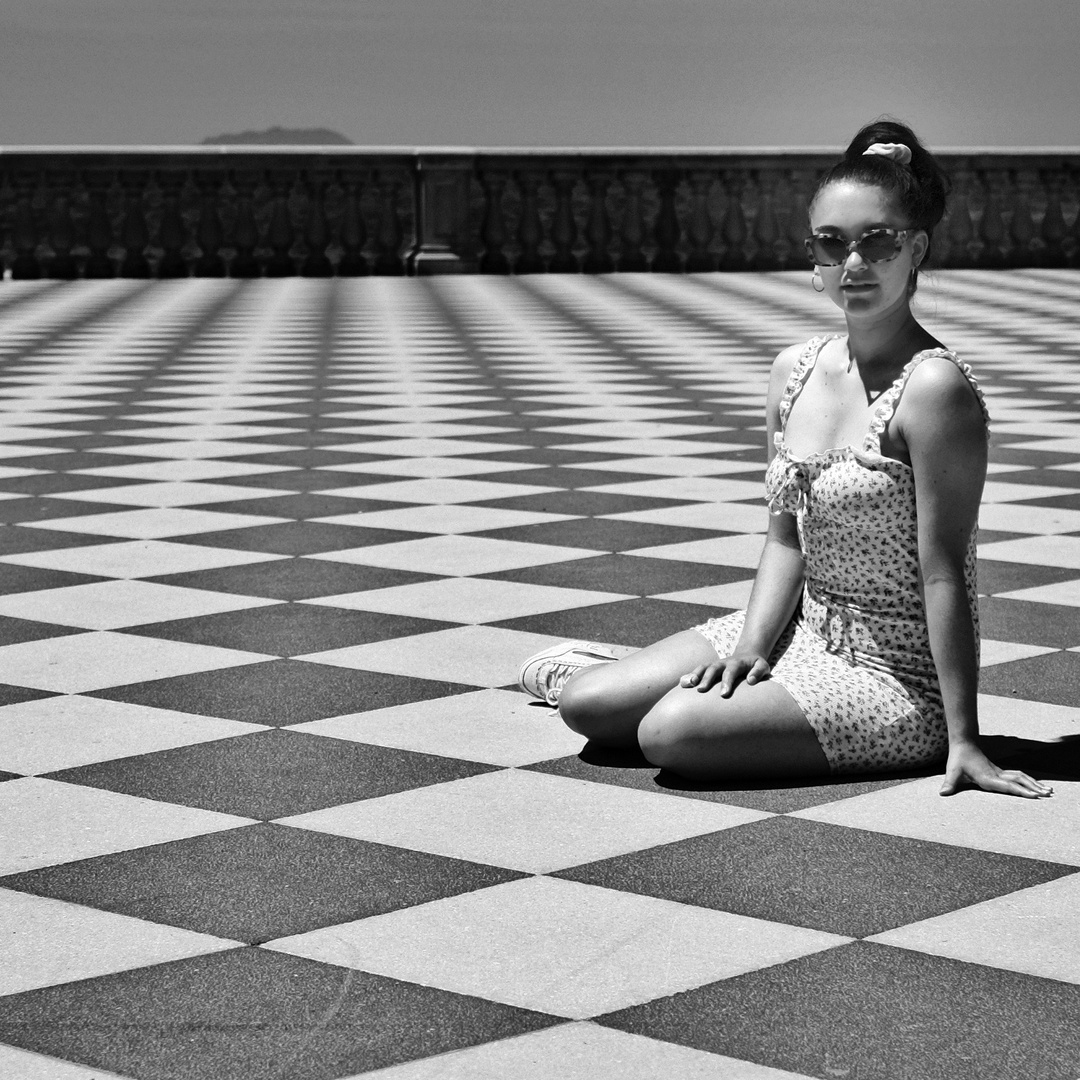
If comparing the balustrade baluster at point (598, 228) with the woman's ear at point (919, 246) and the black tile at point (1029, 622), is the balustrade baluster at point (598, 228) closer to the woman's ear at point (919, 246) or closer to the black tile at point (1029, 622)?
the black tile at point (1029, 622)

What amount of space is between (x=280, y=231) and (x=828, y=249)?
16171 millimetres

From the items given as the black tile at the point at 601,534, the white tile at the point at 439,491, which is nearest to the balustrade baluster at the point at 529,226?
the white tile at the point at 439,491

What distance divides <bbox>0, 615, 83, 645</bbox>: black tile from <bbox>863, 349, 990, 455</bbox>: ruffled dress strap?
5.95 ft

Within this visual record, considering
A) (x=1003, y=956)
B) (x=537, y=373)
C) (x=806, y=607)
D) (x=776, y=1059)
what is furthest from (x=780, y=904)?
(x=537, y=373)

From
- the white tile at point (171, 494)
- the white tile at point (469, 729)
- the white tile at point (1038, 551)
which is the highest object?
the white tile at point (469, 729)

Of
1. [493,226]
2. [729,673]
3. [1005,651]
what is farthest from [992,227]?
[729,673]

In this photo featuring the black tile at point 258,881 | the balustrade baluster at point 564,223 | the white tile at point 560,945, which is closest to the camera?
the white tile at point 560,945

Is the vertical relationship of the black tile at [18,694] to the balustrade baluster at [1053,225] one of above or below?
below

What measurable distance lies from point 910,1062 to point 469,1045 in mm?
449

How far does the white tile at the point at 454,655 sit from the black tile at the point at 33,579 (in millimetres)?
1015

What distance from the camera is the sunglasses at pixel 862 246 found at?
3.37 metres

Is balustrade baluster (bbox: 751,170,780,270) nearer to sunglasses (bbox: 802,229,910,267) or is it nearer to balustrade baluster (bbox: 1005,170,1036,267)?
balustrade baluster (bbox: 1005,170,1036,267)

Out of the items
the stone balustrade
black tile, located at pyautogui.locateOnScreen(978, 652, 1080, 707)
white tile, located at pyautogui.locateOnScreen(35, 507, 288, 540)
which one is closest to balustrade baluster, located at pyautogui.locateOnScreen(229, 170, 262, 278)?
the stone balustrade

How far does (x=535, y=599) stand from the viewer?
15.7ft
